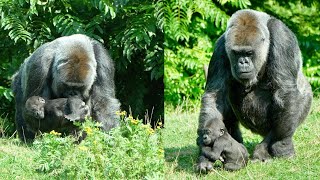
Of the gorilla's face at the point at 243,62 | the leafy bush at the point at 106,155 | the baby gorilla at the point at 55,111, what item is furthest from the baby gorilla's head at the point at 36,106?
the gorilla's face at the point at 243,62

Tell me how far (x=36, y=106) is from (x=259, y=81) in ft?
8.04

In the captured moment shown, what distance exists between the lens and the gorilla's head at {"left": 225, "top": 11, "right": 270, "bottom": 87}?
5391mm

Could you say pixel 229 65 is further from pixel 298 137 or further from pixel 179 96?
pixel 179 96

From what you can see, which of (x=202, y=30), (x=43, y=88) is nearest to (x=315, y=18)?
(x=202, y=30)

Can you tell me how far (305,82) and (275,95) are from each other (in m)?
0.79

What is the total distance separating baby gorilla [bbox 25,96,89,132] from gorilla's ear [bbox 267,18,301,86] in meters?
2.05

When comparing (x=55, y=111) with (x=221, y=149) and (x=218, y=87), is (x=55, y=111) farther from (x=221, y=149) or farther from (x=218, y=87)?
(x=221, y=149)

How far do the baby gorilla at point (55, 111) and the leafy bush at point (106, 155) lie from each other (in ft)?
3.79

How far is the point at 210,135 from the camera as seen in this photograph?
203 inches

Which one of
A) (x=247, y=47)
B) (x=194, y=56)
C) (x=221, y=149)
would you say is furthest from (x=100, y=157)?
(x=194, y=56)

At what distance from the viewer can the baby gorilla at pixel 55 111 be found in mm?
6414

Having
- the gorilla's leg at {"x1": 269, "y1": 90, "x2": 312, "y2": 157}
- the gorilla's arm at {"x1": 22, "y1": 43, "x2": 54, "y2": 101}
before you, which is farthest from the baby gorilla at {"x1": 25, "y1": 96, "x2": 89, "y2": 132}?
the gorilla's leg at {"x1": 269, "y1": 90, "x2": 312, "y2": 157}

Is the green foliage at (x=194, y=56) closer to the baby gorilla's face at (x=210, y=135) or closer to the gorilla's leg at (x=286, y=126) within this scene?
the gorilla's leg at (x=286, y=126)

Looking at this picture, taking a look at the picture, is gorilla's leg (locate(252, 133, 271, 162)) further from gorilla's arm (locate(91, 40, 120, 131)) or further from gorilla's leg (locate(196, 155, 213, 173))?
gorilla's arm (locate(91, 40, 120, 131))
